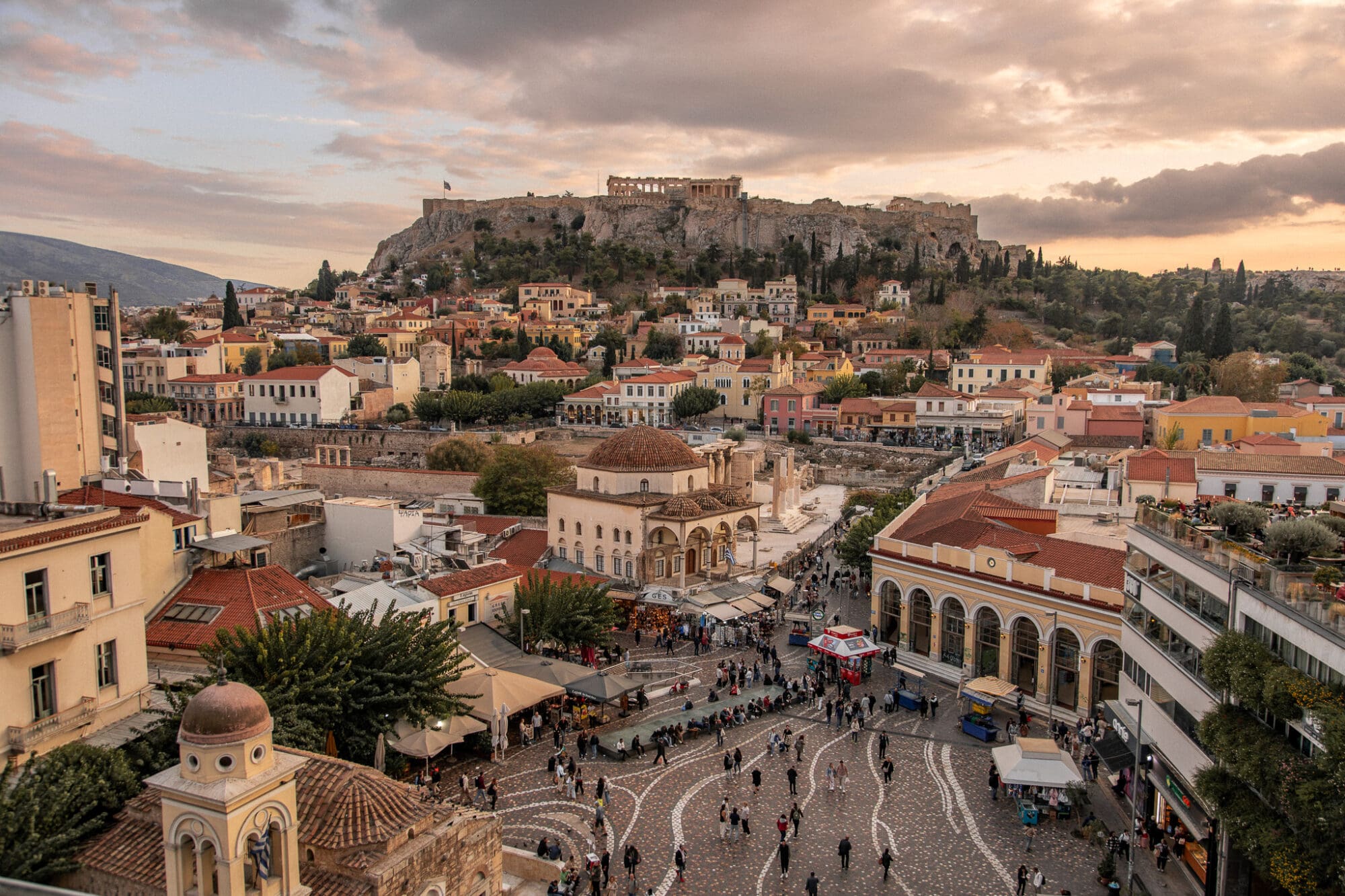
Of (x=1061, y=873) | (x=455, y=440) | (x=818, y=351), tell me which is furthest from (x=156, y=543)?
(x=818, y=351)

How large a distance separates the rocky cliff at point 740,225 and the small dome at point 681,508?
104519mm

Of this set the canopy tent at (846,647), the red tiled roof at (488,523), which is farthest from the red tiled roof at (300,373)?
the canopy tent at (846,647)

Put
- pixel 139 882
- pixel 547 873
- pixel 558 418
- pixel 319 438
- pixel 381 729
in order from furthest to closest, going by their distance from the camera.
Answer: pixel 558 418
pixel 319 438
pixel 381 729
pixel 547 873
pixel 139 882

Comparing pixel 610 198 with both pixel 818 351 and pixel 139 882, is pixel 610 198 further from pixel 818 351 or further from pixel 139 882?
pixel 139 882

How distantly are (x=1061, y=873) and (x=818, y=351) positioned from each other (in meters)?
79.1

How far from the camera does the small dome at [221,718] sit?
32.1 feet

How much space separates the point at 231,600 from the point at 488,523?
19019mm

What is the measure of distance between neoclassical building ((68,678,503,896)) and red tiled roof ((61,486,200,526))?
11518 mm

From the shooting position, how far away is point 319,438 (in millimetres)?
75188

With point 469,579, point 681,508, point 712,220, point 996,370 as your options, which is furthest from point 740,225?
point 469,579

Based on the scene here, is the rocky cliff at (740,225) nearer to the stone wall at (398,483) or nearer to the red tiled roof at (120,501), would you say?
the stone wall at (398,483)

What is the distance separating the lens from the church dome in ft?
121

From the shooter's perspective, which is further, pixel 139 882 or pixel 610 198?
pixel 610 198

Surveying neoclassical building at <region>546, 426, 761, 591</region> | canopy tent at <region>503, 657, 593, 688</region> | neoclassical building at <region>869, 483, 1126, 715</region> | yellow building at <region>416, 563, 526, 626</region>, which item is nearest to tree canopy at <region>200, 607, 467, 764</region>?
canopy tent at <region>503, 657, 593, 688</region>
